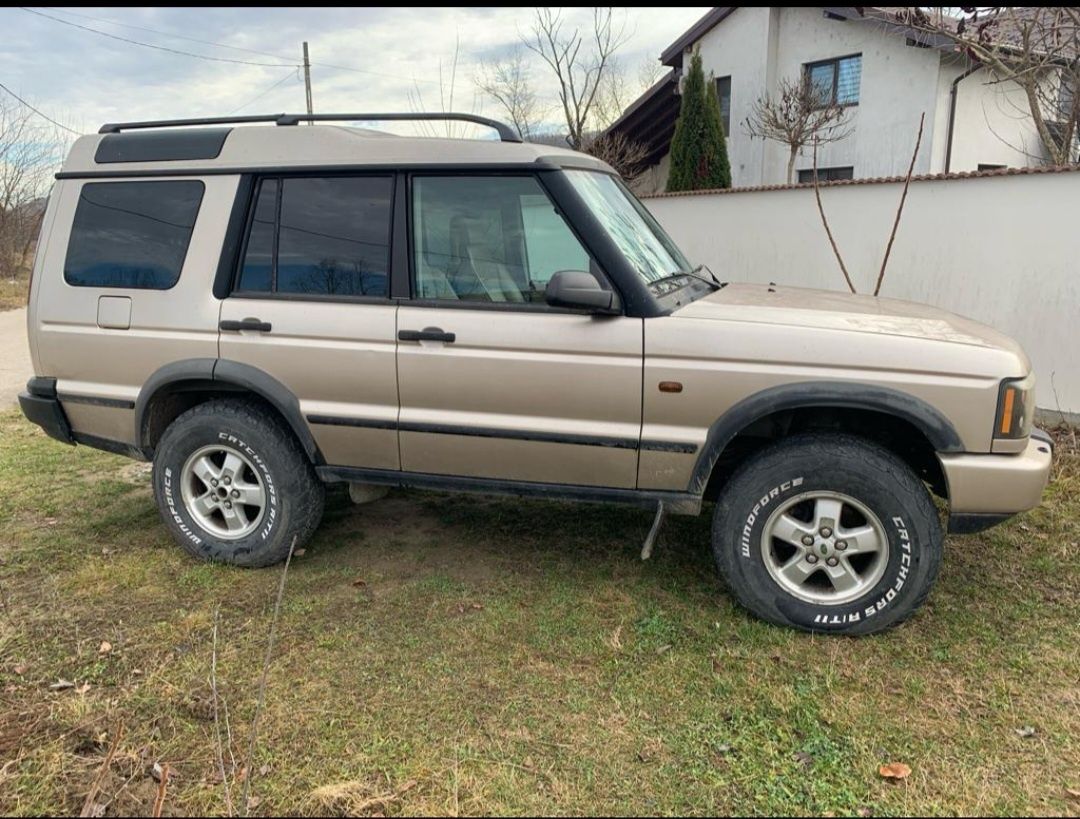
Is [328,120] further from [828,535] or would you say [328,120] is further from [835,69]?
[835,69]

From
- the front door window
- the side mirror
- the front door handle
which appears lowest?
the front door handle

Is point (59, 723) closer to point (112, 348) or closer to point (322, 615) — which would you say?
point (322, 615)

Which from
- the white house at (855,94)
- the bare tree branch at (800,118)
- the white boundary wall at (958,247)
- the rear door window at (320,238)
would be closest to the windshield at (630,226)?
the rear door window at (320,238)

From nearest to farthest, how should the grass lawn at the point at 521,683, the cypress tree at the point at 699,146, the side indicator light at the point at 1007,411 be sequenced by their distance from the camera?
the grass lawn at the point at 521,683, the side indicator light at the point at 1007,411, the cypress tree at the point at 699,146

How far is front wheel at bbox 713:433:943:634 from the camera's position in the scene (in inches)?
127

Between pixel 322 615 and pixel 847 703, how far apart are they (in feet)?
7.51

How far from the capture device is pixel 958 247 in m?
6.83

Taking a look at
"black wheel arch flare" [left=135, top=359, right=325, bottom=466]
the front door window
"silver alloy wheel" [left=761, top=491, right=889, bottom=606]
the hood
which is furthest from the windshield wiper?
"black wheel arch flare" [left=135, top=359, right=325, bottom=466]

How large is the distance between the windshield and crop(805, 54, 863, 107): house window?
46.6ft

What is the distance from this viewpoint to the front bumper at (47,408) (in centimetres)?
423

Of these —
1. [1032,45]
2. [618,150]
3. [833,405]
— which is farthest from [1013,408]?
[618,150]

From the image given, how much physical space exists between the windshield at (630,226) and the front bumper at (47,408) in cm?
306

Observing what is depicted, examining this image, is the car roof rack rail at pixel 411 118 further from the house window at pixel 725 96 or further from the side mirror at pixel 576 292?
the house window at pixel 725 96

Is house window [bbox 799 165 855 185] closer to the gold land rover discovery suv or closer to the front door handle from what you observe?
the gold land rover discovery suv
